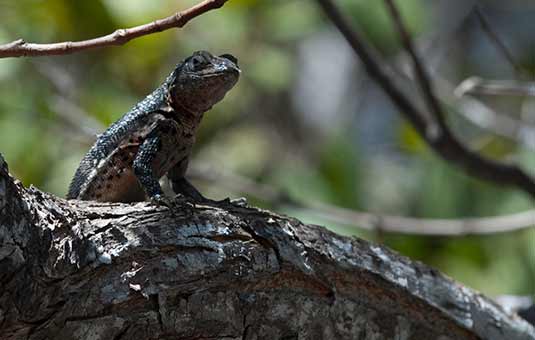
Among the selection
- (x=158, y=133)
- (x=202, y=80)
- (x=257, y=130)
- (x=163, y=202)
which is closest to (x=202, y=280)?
(x=163, y=202)

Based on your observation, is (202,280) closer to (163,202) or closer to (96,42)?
(163,202)

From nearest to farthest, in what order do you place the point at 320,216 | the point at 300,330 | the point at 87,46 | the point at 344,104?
the point at 87,46, the point at 300,330, the point at 320,216, the point at 344,104

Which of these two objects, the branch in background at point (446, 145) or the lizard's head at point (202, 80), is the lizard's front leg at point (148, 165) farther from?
the branch in background at point (446, 145)

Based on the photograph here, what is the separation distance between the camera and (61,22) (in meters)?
6.71

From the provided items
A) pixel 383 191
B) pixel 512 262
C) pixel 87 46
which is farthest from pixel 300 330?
pixel 383 191

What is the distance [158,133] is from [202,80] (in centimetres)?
27

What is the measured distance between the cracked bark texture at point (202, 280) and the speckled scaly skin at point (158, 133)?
81cm

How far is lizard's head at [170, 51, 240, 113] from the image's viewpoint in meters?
3.77

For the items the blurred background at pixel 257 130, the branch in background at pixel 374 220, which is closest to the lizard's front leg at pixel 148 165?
the blurred background at pixel 257 130

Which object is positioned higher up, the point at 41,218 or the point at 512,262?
the point at 512,262

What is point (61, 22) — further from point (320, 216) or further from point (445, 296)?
point (445, 296)

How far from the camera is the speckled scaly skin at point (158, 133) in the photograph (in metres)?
3.77

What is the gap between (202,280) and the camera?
2.80m

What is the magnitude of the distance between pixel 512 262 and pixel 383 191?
9.25 feet
